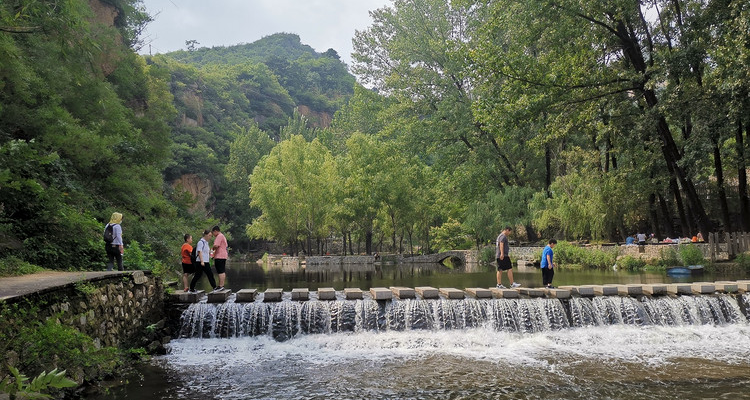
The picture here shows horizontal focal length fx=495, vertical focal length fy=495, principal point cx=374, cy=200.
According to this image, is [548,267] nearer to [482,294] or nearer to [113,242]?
[482,294]

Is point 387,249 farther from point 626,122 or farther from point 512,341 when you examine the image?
point 512,341

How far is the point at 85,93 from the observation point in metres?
16.3

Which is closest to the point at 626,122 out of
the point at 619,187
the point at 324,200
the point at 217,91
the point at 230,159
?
the point at 619,187

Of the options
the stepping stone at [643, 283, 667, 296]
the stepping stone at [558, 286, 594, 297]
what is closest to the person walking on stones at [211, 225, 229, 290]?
the stepping stone at [558, 286, 594, 297]

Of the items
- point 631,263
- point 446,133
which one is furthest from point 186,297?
point 446,133

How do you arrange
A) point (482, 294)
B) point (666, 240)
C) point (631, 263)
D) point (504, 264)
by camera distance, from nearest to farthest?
1. point (482, 294)
2. point (504, 264)
3. point (631, 263)
4. point (666, 240)

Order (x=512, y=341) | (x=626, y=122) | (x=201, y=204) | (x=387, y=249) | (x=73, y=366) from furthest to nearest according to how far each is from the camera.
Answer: (x=387, y=249) < (x=201, y=204) < (x=626, y=122) < (x=512, y=341) < (x=73, y=366)

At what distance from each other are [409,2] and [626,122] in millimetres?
18798

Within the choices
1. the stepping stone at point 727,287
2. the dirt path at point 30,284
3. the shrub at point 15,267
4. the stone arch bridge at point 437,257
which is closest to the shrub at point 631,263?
the stepping stone at point 727,287

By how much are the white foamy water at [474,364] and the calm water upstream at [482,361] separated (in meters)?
0.02

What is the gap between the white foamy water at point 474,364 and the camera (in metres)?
6.71

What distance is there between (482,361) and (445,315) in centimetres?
226

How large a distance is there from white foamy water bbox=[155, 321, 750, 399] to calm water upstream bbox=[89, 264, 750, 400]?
0.02 metres

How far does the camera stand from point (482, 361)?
834 centimetres
